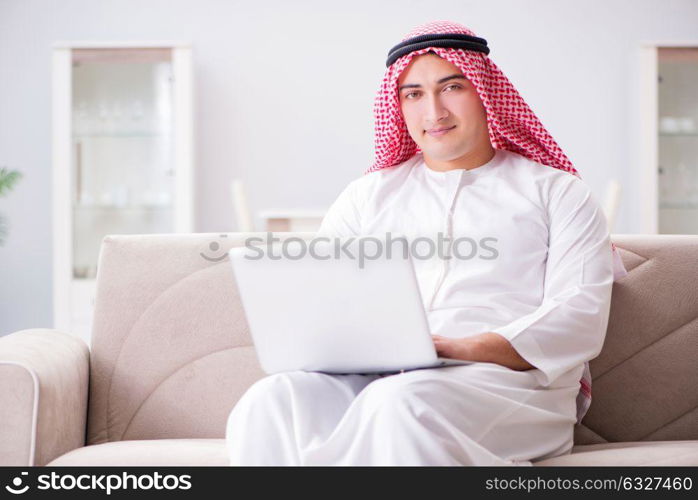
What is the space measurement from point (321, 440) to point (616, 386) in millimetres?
903

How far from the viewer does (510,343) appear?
1707 millimetres

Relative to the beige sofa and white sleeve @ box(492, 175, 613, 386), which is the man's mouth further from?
the beige sofa

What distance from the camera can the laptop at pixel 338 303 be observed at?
4.82ft

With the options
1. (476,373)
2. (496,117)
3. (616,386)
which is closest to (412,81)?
(496,117)

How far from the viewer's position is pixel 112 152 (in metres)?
5.11

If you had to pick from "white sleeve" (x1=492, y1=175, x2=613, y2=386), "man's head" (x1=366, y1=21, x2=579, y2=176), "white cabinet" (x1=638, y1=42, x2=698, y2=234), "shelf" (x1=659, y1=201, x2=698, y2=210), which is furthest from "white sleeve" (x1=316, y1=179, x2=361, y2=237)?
"shelf" (x1=659, y1=201, x2=698, y2=210)

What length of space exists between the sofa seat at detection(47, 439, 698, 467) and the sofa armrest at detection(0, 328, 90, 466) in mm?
58

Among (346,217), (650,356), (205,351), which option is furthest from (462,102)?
(205,351)

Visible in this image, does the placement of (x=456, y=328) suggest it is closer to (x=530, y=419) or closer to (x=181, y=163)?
(x=530, y=419)

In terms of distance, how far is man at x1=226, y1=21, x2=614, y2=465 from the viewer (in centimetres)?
150

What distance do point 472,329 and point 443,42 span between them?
0.70 m

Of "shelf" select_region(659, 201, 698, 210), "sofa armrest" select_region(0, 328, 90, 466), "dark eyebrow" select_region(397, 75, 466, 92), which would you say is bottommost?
"sofa armrest" select_region(0, 328, 90, 466)

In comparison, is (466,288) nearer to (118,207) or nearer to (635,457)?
(635,457)

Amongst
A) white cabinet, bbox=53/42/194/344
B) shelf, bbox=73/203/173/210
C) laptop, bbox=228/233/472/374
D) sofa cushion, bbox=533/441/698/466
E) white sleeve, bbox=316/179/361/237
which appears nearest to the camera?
laptop, bbox=228/233/472/374
